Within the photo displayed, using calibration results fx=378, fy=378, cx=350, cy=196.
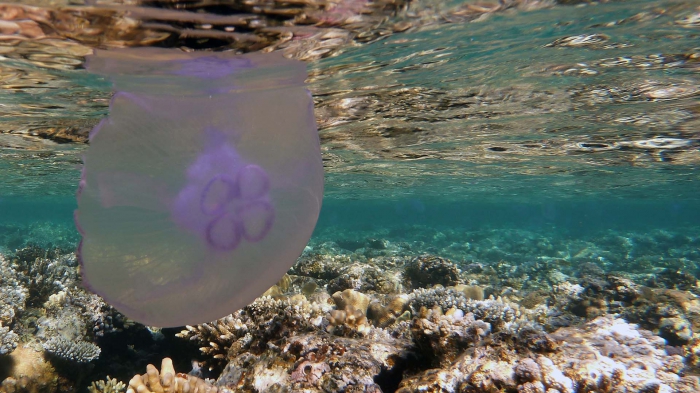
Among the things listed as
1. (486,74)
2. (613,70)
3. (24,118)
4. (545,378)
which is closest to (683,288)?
(613,70)

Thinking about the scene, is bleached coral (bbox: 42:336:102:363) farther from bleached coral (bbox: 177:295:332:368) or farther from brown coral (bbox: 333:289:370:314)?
brown coral (bbox: 333:289:370:314)

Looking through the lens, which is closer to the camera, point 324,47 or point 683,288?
point 324,47

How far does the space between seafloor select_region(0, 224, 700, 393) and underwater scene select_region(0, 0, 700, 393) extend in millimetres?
32

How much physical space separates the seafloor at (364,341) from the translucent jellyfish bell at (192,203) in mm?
1622

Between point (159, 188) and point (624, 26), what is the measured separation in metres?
7.23

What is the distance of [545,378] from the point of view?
2977 mm

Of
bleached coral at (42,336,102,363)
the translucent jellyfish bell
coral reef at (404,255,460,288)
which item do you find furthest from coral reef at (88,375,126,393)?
coral reef at (404,255,460,288)

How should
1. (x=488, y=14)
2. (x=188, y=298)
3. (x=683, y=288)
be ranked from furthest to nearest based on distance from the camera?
1. (x=683, y=288)
2. (x=488, y=14)
3. (x=188, y=298)

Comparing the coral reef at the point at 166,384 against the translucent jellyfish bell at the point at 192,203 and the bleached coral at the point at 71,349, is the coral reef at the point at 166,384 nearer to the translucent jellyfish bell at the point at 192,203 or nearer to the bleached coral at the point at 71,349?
the translucent jellyfish bell at the point at 192,203

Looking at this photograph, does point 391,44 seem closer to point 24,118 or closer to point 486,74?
point 486,74

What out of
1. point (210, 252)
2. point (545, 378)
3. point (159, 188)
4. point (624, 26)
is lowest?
point (545, 378)

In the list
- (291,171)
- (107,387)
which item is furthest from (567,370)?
(107,387)

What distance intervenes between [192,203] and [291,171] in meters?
0.72

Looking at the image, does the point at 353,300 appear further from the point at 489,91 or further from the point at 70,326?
the point at 489,91
